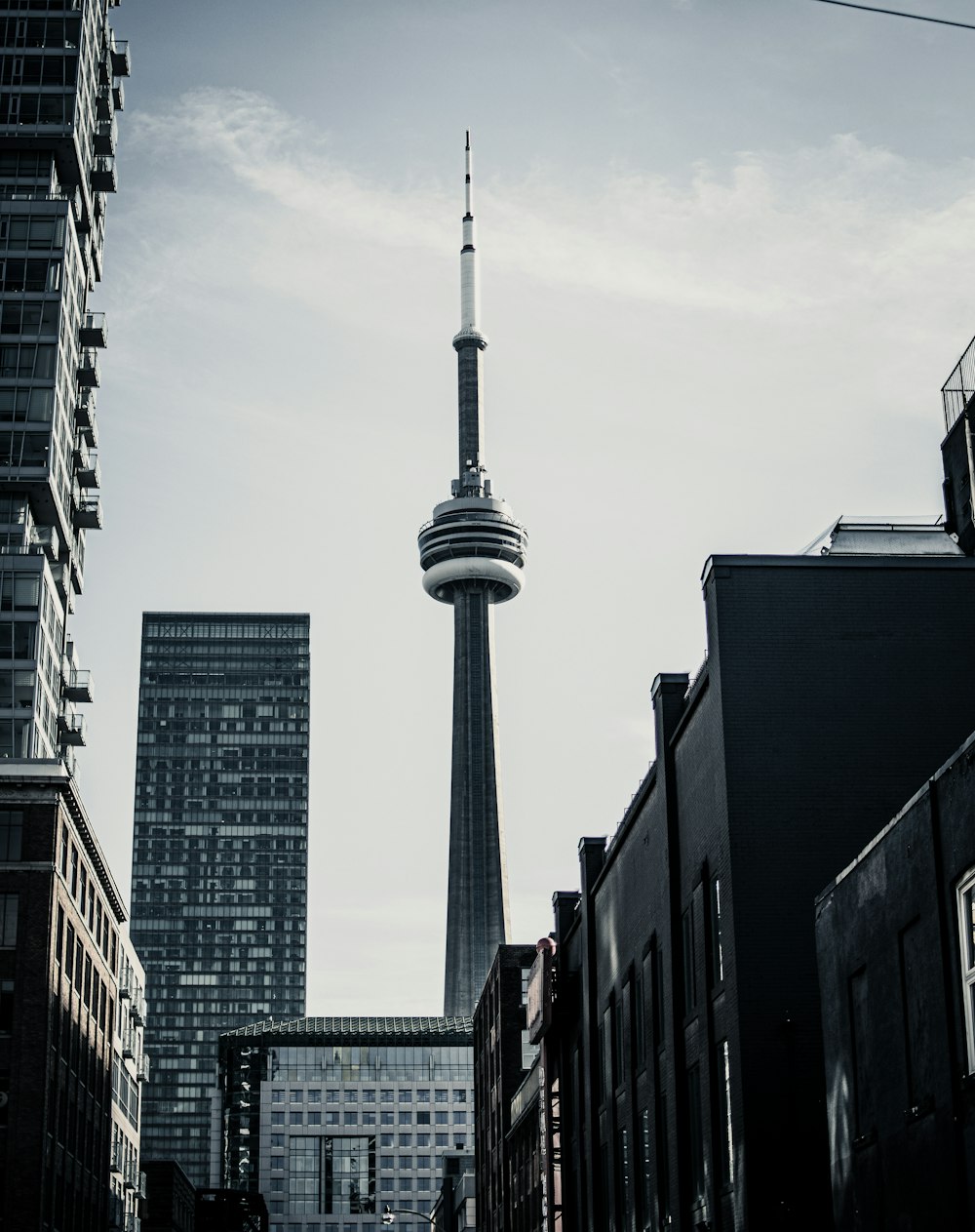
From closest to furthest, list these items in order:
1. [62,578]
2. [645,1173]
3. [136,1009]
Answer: [645,1173], [62,578], [136,1009]

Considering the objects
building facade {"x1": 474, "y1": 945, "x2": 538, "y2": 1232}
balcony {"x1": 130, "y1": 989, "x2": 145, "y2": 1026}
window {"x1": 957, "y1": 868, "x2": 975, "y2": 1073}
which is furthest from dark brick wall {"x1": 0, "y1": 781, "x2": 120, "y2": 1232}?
window {"x1": 957, "y1": 868, "x2": 975, "y2": 1073}

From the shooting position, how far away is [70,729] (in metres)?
111

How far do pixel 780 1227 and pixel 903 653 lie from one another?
11.4 m

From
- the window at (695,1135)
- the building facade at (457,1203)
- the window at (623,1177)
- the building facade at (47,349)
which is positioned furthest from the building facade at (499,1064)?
the window at (695,1135)

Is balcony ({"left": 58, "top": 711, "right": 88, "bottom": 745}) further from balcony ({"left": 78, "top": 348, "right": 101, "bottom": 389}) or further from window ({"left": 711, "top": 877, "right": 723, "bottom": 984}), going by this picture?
window ({"left": 711, "top": 877, "right": 723, "bottom": 984})

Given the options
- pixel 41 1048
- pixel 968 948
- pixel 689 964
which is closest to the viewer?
pixel 968 948

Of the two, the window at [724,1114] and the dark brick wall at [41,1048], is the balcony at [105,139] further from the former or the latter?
the window at [724,1114]

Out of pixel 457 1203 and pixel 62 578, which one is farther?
pixel 457 1203

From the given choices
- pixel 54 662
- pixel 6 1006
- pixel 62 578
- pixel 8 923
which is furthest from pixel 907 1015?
pixel 62 578

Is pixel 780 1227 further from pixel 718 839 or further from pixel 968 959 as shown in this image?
pixel 968 959

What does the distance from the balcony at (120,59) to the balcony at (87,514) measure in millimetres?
32939

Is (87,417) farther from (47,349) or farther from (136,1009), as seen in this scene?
(136,1009)

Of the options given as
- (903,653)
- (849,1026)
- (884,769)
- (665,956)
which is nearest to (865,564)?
(903,653)

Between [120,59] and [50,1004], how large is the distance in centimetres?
7776
